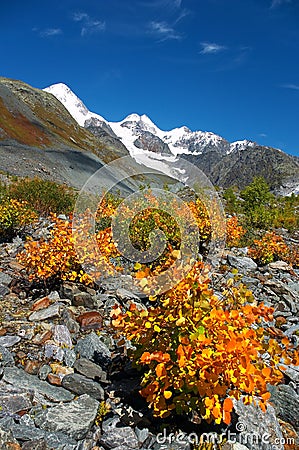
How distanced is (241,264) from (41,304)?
561cm

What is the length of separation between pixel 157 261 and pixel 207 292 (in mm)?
4204

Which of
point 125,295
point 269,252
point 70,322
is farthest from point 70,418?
point 269,252

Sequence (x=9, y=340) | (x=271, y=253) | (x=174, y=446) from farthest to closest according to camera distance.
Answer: (x=271, y=253), (x=9, y=340), (x=174, y=446)

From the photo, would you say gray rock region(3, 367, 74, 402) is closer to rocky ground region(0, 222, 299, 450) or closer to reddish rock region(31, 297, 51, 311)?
rocky ground region(0, 222, 299, 450)

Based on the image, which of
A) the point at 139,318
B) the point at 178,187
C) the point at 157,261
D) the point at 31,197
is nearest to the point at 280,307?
the point at 157,261

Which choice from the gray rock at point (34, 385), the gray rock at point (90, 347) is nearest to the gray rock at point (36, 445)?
the gray rock at point (34, 385)

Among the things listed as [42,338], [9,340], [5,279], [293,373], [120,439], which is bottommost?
[5,279]

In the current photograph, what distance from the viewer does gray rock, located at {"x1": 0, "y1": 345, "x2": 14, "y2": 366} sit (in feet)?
14.0

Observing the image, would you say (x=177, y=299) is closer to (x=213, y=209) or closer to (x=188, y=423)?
(x=188, y=423)

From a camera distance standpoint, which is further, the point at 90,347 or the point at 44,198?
the point at 44,198

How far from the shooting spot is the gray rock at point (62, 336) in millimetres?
4875

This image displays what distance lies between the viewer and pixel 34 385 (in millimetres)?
3990

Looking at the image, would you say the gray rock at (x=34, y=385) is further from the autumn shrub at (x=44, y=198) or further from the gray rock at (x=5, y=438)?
the autumn shrub at (x=44, y=198)

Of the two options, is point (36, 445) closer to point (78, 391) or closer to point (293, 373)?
point (78, 391)
